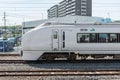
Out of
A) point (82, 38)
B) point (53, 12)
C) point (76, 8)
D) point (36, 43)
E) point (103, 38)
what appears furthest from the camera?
point (53, 12)

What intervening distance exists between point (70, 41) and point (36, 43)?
2562 mm

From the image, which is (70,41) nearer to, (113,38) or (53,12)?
(113,38)

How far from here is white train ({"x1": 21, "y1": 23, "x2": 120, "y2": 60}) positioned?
2102 cm

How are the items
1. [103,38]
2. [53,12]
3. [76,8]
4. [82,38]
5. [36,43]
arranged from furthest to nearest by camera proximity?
[53,12] < [76,8] < [103,38] < [82,38] < [36,43]

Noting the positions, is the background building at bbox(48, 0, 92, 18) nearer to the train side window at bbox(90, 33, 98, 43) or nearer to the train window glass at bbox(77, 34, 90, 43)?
the train side window at bbox(90, 33, 98, 43)

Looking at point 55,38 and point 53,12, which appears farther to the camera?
point 53,12

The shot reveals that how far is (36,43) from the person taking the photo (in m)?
21.0

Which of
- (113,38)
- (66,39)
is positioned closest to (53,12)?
(113,38)

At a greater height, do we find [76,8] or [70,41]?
[76,8]

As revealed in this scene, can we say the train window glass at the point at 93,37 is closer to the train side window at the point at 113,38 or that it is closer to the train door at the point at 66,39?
the train side window at the point at 113,38

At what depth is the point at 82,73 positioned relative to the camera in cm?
1609

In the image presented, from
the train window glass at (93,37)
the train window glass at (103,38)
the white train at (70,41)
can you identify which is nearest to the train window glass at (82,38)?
the white train at (70,41)

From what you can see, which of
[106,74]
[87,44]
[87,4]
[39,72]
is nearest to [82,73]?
[106,74]

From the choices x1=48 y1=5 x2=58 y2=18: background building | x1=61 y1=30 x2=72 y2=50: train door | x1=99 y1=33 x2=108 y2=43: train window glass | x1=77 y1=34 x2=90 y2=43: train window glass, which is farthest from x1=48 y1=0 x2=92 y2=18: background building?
x1=61 y1=30 x2=72 y2=50: train door
